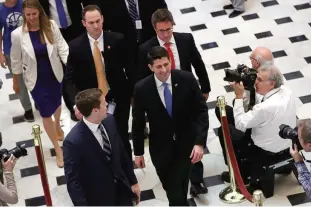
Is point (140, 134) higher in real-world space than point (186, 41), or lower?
lower

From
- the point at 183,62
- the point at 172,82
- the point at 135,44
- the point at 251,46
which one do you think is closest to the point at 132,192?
the point at 172,82

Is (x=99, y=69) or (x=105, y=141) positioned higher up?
(x=99, y=69)

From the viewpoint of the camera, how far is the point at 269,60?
25.6ft

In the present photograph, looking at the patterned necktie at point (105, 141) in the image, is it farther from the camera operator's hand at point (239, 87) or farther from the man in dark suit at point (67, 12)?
the man in dark suit at point (67, 12)

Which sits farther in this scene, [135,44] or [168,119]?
[135,44]

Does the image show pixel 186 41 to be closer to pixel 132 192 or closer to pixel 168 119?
pixel 168 119

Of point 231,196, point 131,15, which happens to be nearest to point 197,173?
point 231,196

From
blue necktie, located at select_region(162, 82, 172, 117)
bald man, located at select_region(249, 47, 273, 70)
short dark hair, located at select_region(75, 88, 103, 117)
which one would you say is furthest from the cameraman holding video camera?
short dark hair, located at select_region(75, 88, 103, 117)

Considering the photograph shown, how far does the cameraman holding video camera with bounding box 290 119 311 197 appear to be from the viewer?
6.41 metres

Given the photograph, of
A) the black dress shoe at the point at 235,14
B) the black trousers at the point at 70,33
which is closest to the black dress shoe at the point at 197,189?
the black trousers at the point at 70,33

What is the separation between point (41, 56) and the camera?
825cm

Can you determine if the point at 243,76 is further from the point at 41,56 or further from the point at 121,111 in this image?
Answer: the point at 41,56

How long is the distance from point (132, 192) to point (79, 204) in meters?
0.56

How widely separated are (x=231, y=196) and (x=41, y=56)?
8.39ft
